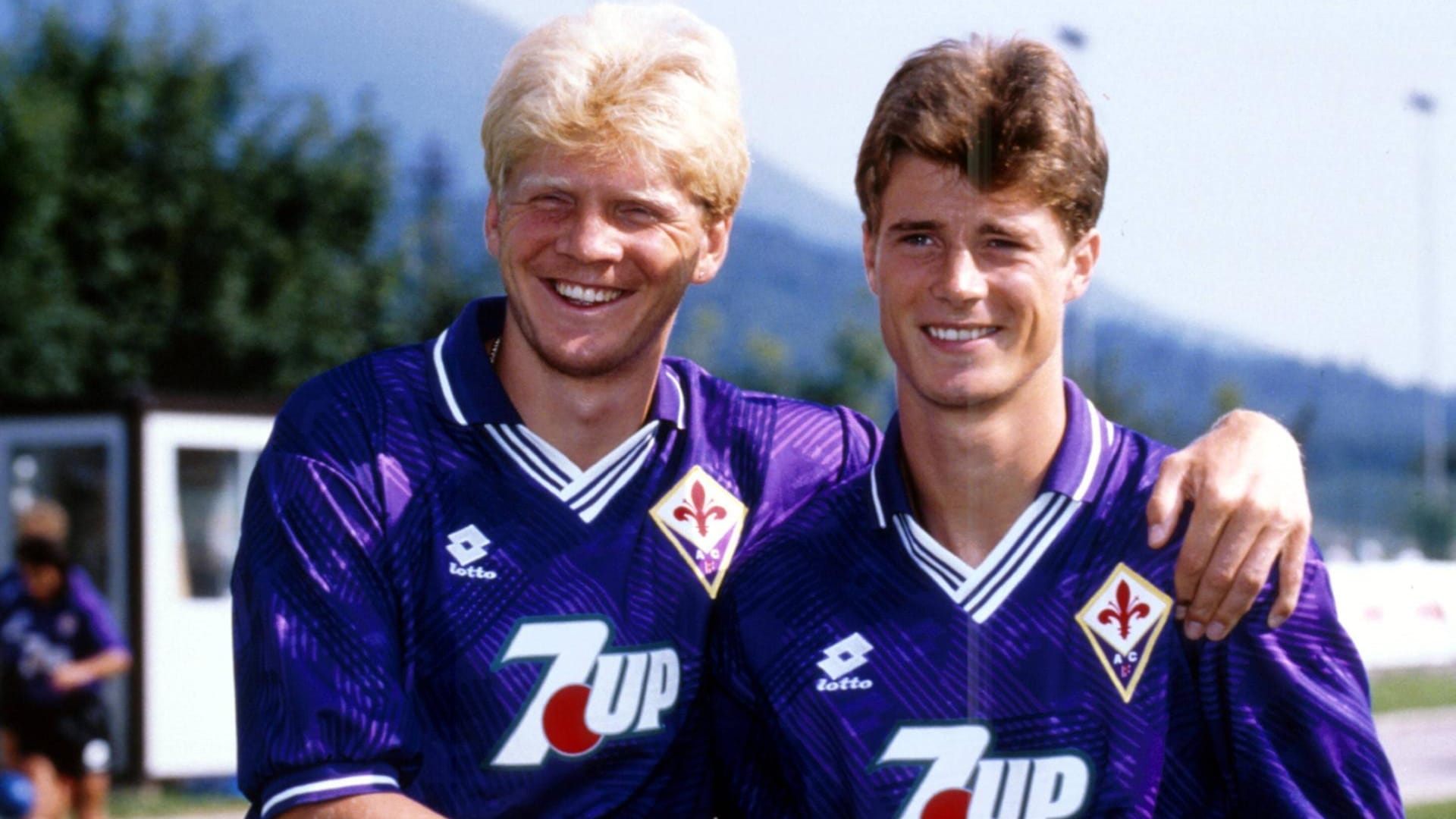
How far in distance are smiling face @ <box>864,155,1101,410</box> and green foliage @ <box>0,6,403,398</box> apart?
27943mm

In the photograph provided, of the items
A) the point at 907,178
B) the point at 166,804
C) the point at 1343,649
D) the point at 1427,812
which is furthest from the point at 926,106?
the point at 166,804

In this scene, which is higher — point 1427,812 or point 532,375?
point 532,375

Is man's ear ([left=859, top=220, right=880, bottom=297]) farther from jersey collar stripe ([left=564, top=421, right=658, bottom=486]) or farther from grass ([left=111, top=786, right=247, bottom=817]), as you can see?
grass ([left=111, top=786, right=247, bottom=817])

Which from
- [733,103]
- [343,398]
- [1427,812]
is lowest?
[1427,812]

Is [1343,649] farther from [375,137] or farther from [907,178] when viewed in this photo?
[375,137]

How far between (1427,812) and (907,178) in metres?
8.66

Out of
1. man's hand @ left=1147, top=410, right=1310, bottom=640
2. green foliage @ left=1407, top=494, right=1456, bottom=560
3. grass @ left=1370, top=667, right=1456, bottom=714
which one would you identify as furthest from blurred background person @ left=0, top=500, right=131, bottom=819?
green foliage @ left=1407, top=494, right=1456, bottom=560

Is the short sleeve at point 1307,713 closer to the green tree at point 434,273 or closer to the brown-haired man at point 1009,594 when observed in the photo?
the brown-haired man at point 1009,594

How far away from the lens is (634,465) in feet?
10.00

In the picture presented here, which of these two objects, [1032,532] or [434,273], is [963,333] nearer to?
[1032,532]

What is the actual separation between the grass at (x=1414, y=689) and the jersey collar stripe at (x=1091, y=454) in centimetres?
1600

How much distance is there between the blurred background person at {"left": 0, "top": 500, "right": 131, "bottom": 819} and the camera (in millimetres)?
9391

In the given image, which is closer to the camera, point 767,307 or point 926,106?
point 926,106

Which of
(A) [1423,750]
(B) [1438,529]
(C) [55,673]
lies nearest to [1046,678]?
(C) [55,673]
